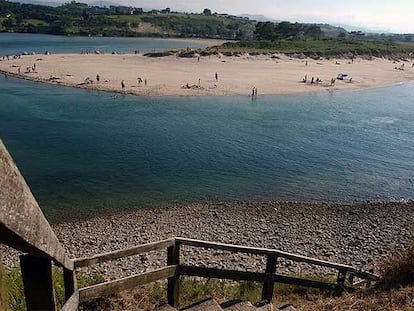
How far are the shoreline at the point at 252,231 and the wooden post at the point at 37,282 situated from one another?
11.6 meters

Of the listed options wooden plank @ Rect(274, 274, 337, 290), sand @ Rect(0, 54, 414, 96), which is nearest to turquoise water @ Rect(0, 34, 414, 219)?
sand @ Rect(0, 54, 414, 96)

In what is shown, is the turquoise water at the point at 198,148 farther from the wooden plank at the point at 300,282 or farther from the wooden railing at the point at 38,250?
the wooden railing at the point at 38,250

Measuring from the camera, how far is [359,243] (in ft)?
58.2

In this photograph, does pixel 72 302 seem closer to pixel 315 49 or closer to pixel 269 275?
pixel 269 275

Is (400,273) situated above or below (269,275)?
above

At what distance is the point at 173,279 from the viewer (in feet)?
19.8

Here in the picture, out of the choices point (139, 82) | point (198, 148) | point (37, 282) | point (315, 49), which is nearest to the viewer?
point (37, 282)

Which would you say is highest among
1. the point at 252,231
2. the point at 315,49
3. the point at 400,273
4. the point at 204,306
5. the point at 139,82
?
the point at 315,49

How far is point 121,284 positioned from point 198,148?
27.0m

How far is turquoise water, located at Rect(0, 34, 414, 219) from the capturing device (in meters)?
24.0

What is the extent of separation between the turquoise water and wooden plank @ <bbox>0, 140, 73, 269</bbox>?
1953 centimetres

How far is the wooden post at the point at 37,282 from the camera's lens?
2654 mm

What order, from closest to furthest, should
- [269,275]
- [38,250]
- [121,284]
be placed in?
[38,250]
[121,284]
[269,275]

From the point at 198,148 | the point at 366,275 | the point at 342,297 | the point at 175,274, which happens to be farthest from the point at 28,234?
the point at 198,148
